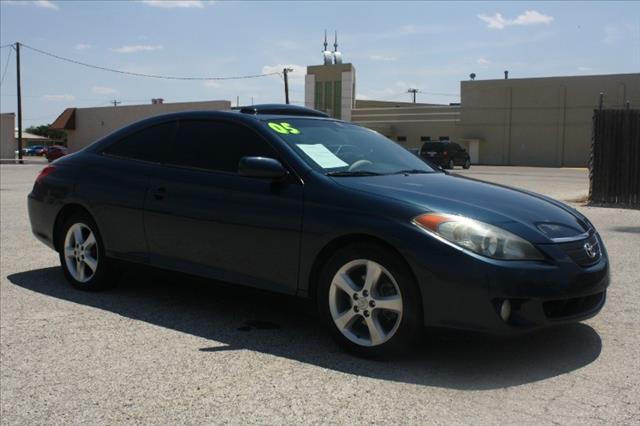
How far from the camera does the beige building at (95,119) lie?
56875mm

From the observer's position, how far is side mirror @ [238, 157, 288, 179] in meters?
4.41

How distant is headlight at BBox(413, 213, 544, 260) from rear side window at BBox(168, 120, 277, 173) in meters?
1.42

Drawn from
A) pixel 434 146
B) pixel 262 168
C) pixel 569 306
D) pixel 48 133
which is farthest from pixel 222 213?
pixel 48 133

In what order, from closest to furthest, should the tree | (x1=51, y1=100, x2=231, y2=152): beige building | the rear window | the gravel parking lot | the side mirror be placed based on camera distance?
the gravel parking lot
the side mirror
the rear window
(x1=51, y1=100, x2=231, y2=152): beige building
the tree

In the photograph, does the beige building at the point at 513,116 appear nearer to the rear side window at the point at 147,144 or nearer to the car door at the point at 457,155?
the car door at the point at 457,155

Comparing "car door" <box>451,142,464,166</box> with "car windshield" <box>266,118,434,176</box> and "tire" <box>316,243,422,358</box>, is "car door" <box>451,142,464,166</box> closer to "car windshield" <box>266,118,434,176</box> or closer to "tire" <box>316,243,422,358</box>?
"car windshield" <box>266,118,434,176</box>

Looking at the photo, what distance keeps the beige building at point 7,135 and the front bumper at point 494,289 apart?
57132 millimetres

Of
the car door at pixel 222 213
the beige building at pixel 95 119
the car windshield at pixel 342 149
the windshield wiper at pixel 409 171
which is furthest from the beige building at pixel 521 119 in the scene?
the car door at pixel 222 213

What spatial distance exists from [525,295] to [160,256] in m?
2.88

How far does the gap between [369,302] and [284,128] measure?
159 cm

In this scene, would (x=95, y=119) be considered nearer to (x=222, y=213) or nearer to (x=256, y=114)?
(x=256, y=114)

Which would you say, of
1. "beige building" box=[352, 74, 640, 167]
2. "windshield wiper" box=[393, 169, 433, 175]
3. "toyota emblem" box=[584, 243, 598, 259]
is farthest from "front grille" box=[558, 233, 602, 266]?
"beige building" box=[352, 74, 640, 167]

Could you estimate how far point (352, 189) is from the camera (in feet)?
13.9

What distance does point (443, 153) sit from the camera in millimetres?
36875
